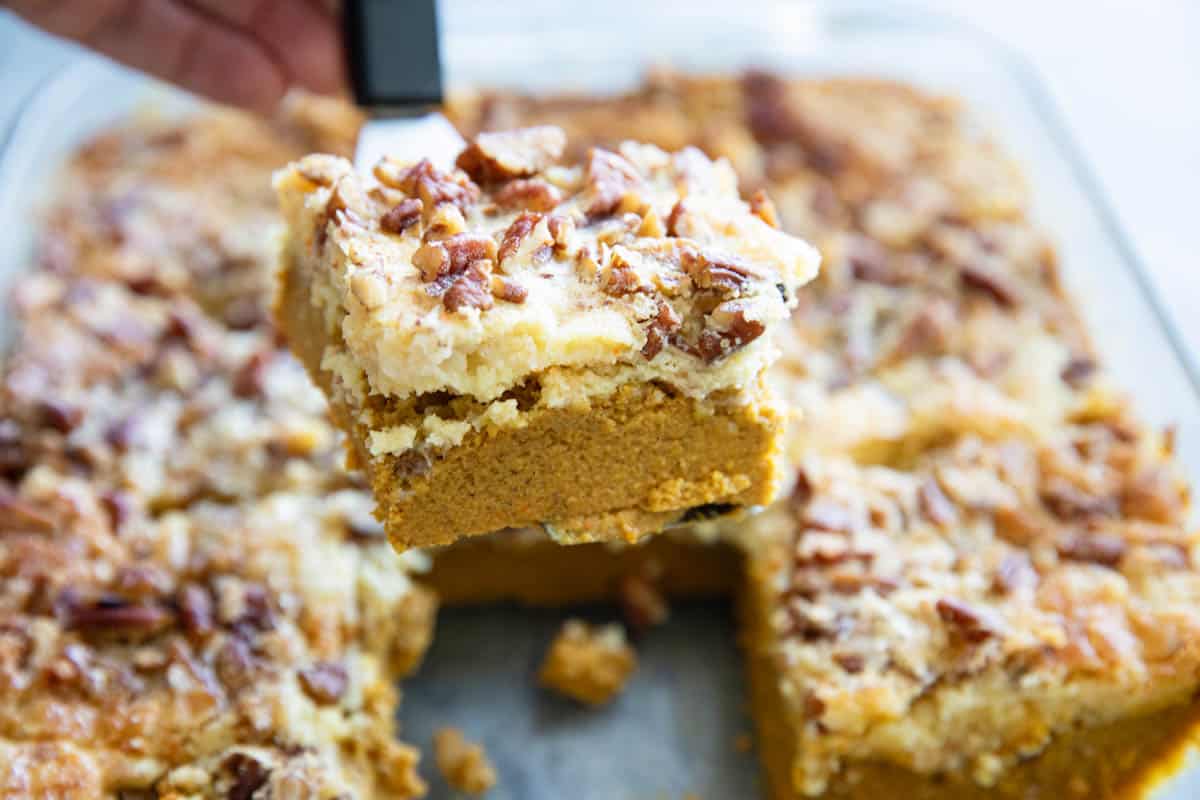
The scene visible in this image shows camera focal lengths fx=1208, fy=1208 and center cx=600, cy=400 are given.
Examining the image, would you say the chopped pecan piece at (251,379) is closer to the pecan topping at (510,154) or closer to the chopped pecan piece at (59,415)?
the chopped pecan piece at (59,415)

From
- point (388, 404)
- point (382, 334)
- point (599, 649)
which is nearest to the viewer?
point (382, 334)

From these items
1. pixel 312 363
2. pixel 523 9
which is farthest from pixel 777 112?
pixel 312 363

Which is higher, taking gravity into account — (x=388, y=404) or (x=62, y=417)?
(x=388, y=404)

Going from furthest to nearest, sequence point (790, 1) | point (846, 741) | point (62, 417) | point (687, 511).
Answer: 1. point (790, 1)
2. point (62, 417)
3. point (846, 741)
4. point (687, 511)

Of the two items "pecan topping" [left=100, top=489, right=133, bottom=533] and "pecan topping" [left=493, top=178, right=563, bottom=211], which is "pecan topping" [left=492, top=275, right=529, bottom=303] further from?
"pecan topping" [left=100, top=489, right=133, bottom=533]

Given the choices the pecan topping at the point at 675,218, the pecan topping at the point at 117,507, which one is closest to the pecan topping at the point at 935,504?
the pecan topping at the point at 675,218

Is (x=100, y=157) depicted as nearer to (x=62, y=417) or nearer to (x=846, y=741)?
(x=62, y=417)
